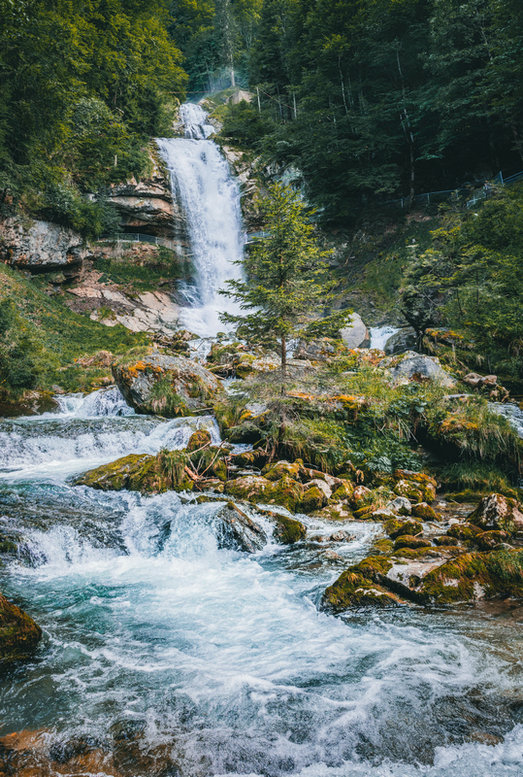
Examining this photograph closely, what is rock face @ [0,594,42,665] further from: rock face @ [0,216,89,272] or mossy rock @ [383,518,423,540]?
rock face @ [0,216,89,272]

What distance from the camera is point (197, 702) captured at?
282 cm

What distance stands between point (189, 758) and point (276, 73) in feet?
153

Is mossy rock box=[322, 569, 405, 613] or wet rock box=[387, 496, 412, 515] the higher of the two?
wet rock box=[387, 496, 412, 515]

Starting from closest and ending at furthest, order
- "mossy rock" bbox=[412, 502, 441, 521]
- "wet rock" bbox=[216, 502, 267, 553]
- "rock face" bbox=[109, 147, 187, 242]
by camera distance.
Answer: "wet rock" bbox=[216, 502, 267, 553] → "mossy rock" bbox=[412, 502, 441, 521] → "rock face" bbox=[109, 147, 187, 242]

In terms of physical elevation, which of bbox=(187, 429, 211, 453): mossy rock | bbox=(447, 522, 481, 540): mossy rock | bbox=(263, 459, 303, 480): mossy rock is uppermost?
bbox=(187, 429, 211, 453): mossy rock

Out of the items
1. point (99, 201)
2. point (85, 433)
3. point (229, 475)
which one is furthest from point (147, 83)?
point (229, 475)

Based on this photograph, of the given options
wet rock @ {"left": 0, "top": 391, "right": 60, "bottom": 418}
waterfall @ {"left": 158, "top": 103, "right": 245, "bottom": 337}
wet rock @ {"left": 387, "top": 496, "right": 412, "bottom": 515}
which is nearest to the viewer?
wet rock @ {"left": 387, "top": 496, "right": 412, "bottom": 515}

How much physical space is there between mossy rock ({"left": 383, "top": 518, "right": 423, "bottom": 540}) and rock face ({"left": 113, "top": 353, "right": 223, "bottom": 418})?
22.4ft

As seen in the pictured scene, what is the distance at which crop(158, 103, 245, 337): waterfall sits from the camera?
27484mm

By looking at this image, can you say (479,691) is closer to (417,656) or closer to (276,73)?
(417,656)

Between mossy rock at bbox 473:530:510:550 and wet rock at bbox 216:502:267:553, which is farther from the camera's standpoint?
wet rock at bbox 216:502:267:553

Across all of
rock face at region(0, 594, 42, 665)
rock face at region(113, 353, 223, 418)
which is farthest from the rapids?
rock face at region(113, 353, 223, 418)

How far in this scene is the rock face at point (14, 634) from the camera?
124 inches

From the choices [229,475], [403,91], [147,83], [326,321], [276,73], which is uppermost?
[276,73]
